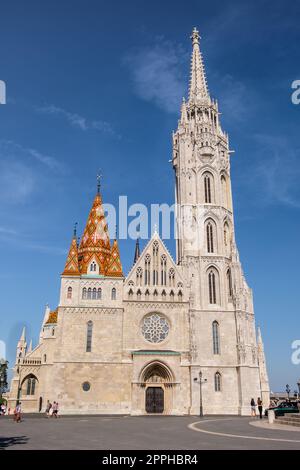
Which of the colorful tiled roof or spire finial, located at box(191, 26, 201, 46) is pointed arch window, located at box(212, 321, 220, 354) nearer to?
the colorful tiled roof

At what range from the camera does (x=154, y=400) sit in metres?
38.9

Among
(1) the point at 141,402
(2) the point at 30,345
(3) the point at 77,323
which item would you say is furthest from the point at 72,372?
(2) the point at 30,345

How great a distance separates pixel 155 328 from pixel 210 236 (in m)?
12.5

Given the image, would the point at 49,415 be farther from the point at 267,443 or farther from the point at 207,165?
the point at 207,165

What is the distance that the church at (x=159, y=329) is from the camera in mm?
38312

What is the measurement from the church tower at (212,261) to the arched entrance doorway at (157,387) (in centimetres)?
272

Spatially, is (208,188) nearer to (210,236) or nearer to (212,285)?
(210,236)

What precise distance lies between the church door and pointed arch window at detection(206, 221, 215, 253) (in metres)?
16.0

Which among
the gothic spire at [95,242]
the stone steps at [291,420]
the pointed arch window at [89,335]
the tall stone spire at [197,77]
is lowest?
the stone steps at [291,420]

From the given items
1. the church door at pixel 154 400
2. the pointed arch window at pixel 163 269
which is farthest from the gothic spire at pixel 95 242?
the church door at pixel 154 400

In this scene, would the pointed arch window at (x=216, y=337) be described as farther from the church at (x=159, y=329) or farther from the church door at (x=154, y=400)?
the church door at (x=154, y=400)

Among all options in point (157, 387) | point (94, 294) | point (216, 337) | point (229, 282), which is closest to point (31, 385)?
point (94, 294)

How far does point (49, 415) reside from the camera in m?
33.0
